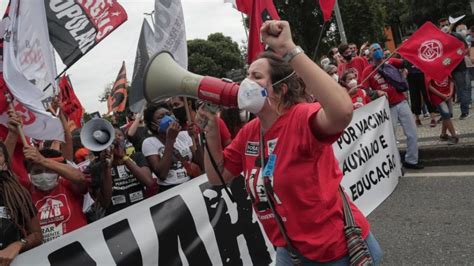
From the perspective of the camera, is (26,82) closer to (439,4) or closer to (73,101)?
(73,101)

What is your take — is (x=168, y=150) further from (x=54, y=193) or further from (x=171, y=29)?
(x=171, y=29)

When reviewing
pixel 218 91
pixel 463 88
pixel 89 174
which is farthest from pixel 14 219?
pixel 463 88

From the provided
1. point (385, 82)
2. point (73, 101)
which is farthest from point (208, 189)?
point (385, 82)

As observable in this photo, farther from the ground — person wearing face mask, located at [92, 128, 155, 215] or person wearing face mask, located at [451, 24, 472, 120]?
person wearing face mask, located at [92, 128, 155, 215]

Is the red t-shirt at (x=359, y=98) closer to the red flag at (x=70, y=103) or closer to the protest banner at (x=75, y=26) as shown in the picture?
the protest banner at (x=75, y=26)

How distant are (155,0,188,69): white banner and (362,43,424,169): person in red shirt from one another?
8.50 feet

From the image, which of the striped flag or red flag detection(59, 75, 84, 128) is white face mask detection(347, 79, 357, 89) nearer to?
red flag detection(59, 75, 84, 128)

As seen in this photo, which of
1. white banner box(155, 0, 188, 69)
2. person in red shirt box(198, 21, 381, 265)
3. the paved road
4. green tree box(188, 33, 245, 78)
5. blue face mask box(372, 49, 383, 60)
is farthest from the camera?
green tree box(188, 33, 245, 78)

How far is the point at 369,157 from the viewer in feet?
15.7

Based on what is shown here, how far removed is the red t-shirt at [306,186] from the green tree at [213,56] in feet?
161

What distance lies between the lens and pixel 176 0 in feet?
16.2

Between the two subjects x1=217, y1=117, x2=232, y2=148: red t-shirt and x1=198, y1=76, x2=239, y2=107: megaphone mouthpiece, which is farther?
x1=217, y1=117, x2=232, y2=148: red t-shirt

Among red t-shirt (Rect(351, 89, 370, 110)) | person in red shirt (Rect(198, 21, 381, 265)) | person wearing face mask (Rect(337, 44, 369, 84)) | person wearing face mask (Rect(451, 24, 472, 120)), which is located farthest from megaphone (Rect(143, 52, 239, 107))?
person wearing face mask (Rect(451, 24, 472, 120))

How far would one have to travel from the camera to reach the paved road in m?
3.58
